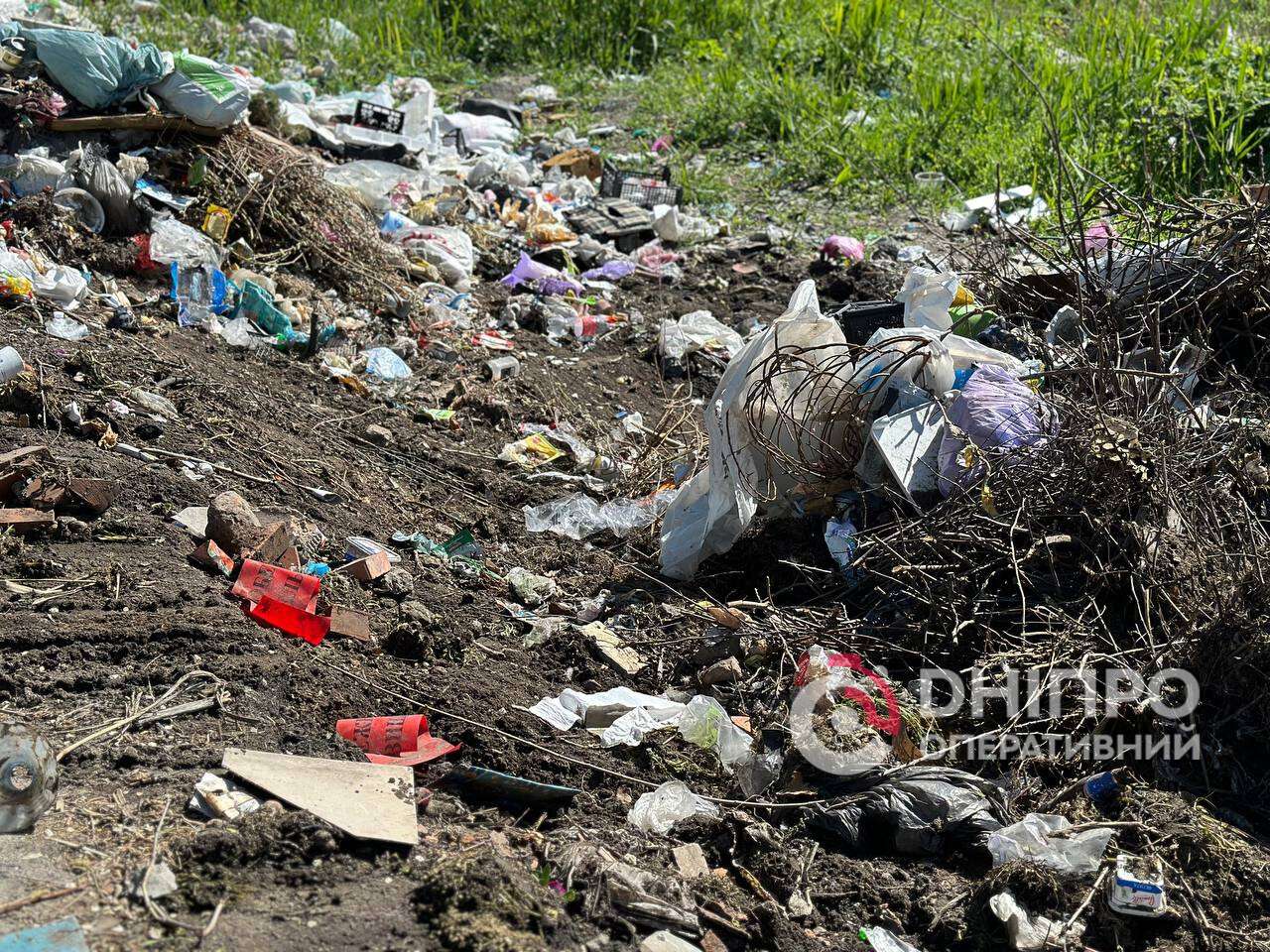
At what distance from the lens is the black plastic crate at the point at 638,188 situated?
7488mm

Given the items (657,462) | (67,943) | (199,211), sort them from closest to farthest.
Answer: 1. (67,943)
2. (657,462)
3. (199,211)

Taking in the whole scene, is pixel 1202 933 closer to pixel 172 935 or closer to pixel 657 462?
pixel 172 935

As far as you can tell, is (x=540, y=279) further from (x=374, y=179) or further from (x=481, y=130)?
(x=481, y=130)

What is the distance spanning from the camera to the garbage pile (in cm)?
257

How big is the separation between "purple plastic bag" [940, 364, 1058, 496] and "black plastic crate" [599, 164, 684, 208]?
13.2 feet

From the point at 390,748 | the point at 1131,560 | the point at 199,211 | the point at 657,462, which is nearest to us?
the point at 390,748

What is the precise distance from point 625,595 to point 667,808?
1144mm

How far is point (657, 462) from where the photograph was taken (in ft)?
15.5

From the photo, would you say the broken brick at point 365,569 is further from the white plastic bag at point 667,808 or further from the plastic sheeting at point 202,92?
the plastic sheeting at point 202,92

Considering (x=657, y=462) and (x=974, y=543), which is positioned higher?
(x=974, y=543)

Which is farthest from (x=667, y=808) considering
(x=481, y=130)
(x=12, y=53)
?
(x=481, y=130)

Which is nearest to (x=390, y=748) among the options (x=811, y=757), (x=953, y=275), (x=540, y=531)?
(x=811, y=757)

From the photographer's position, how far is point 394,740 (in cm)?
285

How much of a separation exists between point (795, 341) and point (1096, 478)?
1.13 metres
